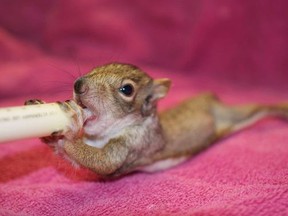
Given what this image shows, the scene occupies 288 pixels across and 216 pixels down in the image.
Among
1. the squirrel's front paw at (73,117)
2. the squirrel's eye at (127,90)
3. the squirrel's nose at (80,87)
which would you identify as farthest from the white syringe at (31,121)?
the squirrel's eye at (127,90)

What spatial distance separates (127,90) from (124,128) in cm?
18

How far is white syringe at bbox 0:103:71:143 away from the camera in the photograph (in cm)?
151

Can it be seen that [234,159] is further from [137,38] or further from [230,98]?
[137,38]

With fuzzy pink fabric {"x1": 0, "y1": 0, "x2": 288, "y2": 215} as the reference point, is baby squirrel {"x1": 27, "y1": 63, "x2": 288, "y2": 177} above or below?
below

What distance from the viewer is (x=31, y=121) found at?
1.57 metres

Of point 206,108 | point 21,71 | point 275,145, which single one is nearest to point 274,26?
point 206,108

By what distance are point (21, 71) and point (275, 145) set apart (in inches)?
81.1

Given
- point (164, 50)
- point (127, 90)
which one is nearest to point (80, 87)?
point (127, 90)

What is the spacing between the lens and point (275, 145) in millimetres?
2492

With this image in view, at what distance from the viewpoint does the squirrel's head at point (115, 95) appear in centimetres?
196

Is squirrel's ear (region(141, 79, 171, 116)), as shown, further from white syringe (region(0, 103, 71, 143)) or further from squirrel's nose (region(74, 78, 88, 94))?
white syringe (region(0, 103, 71, 143))

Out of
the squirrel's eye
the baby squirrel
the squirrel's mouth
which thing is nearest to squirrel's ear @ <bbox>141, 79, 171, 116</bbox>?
the baby squirrel

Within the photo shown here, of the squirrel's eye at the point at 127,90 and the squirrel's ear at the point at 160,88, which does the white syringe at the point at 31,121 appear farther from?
the squirrel's ear at the point at 160,88

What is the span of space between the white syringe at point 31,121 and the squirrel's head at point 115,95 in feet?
0.76
